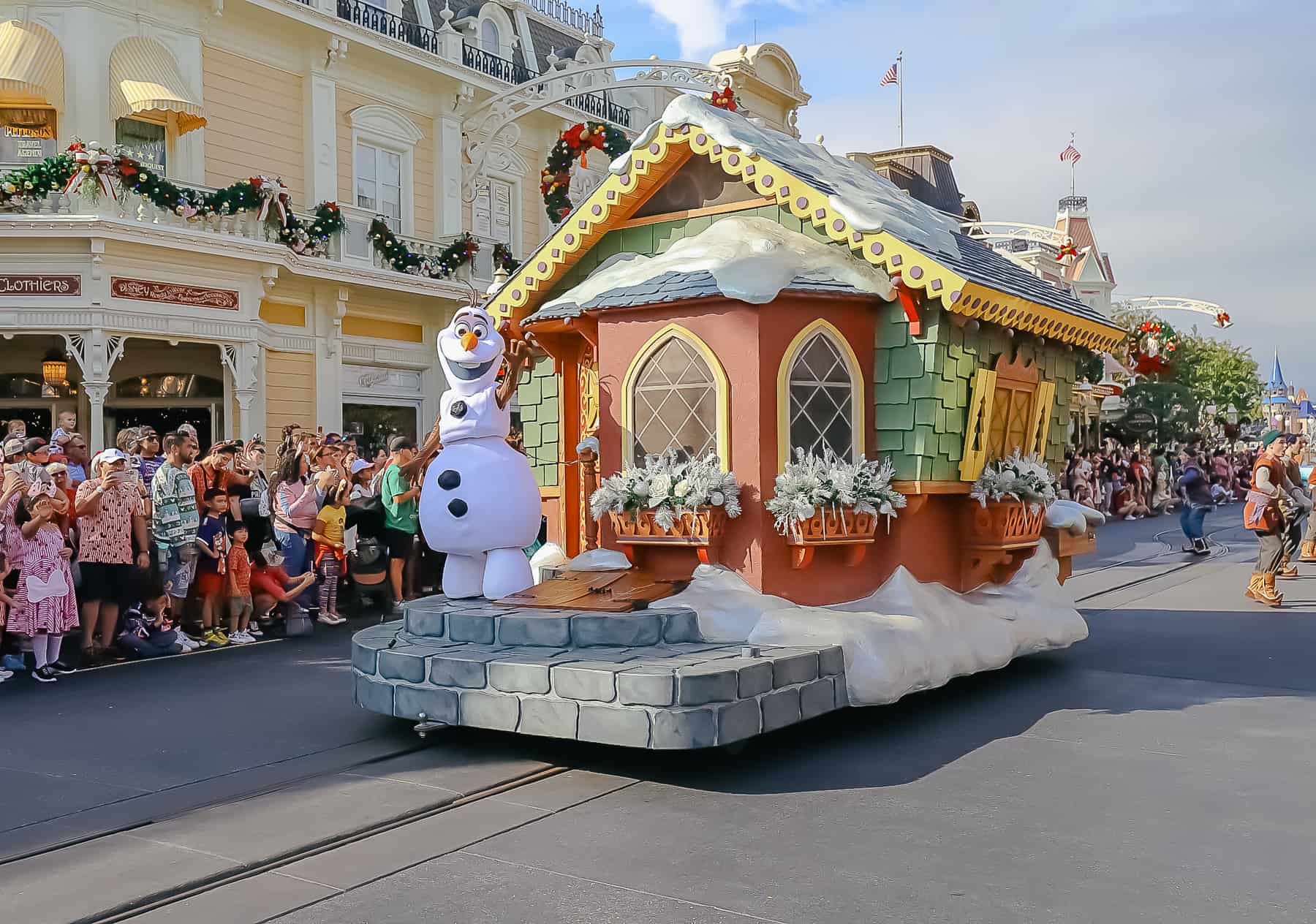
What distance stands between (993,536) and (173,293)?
12366mm

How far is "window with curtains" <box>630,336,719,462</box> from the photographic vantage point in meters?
8.05

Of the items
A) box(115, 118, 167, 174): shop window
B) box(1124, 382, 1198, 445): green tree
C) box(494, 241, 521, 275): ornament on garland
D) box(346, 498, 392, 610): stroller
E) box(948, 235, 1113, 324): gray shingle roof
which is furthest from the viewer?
box(1124, 382, 1198, 445): green tree

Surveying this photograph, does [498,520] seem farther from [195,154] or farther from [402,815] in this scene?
[195,154]

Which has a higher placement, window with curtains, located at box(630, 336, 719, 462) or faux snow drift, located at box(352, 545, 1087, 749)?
window with curtains, located at box(630, 336, 719, 462)

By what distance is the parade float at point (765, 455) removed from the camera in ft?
23.0

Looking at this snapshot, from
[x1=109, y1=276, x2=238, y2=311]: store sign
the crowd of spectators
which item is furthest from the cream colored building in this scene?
the crowd of spectators

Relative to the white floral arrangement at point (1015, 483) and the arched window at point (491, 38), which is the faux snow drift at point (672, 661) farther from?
the arched window at point (491, 38)

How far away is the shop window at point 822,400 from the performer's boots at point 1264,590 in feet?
25.0

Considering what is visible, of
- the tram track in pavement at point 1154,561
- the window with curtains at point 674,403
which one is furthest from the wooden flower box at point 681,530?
the tram track in pavement at point 1154,561

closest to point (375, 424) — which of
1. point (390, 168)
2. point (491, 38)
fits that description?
Answer: point (390, 168)

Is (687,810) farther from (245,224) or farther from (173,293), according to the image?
(245,224)

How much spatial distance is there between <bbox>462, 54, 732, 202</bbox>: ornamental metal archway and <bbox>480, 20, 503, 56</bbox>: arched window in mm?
1057

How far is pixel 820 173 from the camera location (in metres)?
8.80

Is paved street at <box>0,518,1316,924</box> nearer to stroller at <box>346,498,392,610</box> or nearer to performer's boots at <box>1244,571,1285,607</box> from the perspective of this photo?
stroller at <box>346,498,392,610</box>
